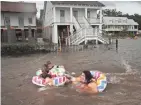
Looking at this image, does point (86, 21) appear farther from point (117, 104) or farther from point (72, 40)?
point (117, 104)

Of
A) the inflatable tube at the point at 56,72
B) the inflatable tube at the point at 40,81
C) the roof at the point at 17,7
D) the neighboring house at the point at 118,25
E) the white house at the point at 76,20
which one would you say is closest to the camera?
the inflatable tube at the point at 40,81

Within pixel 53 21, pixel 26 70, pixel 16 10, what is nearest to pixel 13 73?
pixel 26 70

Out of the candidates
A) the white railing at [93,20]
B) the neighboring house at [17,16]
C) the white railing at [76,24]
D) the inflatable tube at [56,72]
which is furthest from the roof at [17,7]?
the inflatable tube at [56,72]

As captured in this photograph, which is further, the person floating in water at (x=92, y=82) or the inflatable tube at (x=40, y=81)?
the inflatable tube at (x=40, y=81)

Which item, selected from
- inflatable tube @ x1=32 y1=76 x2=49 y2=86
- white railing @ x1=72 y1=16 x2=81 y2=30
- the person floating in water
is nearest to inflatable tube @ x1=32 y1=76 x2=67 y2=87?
inflatable tube @ x1=32 y1=76 x2=49 y2=86

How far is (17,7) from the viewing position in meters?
33.4

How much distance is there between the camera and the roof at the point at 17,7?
3232cm

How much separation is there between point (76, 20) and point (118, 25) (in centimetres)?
5708

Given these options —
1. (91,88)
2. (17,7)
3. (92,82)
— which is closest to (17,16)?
(17,7)

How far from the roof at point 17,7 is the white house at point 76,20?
6.36 m

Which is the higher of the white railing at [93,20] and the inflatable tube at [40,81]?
the white railing at [93,20]

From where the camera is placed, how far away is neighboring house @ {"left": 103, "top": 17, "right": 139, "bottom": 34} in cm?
7969

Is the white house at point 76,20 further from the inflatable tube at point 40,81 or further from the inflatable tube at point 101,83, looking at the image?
the inflatable tube at point 101,83

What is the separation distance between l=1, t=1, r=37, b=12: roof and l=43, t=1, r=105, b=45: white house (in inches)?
250
